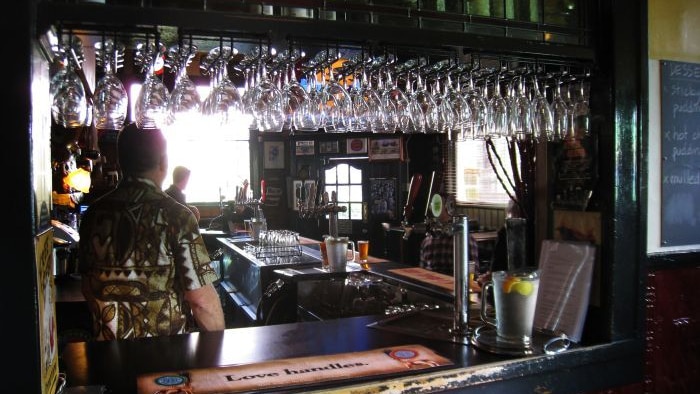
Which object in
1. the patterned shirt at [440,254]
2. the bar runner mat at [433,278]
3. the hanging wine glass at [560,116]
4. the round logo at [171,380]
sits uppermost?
the hanging wine glass at [560,116]

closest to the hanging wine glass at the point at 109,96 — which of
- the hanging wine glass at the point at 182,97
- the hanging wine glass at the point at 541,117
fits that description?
the hanging wine glass at the point at 182,97

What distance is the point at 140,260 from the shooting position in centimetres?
208

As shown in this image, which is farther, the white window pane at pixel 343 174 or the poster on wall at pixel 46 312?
the white window pane at pixel 343 174

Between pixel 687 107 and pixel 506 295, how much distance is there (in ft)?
3.92

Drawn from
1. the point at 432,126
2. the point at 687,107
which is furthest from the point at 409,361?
the point at 687,107

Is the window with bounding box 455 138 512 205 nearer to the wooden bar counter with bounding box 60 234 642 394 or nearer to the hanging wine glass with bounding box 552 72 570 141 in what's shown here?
the hanging wine glass with bounding box 552 72 570 141

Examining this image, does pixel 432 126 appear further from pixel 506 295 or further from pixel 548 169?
pixel 506 295

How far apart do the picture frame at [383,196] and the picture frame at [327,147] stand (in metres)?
0.81

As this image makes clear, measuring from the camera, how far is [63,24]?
1.40 meters

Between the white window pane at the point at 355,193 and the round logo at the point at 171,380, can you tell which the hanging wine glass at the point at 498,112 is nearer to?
the round logo at the point at 171,380

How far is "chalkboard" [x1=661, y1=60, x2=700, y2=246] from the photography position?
2.16 metres

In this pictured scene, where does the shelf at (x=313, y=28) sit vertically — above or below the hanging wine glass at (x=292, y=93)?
above

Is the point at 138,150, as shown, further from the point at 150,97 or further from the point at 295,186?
the point at 295,186

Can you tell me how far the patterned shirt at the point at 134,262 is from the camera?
2.08 metres
